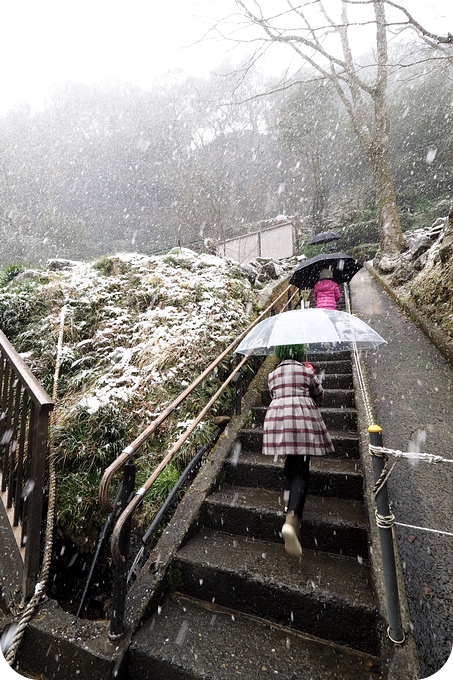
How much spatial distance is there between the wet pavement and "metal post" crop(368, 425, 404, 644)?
31 centimetres

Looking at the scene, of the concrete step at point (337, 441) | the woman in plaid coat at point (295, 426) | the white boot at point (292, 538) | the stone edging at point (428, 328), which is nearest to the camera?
the white boot at point (292, 538)

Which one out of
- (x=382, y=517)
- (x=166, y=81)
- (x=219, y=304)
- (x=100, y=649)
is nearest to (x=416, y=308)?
(x=219, y=304)

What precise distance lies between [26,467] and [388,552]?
8.87 ft

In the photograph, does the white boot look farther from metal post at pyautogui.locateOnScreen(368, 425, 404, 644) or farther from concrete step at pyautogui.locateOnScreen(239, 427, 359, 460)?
concrete step at pyautogui.locateOnScreen(239, 427, 359, 460)

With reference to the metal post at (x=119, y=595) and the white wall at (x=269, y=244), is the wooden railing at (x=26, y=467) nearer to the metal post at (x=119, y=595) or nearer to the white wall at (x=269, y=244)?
the metal post at (x=119, y=595)

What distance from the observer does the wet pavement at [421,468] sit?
2.10 m

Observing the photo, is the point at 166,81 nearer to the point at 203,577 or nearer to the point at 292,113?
the point at 292,113

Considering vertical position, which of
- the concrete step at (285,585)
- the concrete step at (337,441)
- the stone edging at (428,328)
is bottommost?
the concrete step at (285,585)

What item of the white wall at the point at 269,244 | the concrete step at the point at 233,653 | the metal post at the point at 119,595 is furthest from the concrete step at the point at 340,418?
the white wall at the point at 269,244

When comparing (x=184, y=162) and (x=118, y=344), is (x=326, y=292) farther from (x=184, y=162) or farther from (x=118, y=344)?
(x=184, y=162)

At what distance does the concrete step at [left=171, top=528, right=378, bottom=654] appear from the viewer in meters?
2.04

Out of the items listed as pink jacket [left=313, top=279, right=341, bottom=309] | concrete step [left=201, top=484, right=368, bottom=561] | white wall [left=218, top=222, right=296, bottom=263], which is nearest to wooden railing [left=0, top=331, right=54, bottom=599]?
concrete step [left=201, top=484, right=368, bottom=561]

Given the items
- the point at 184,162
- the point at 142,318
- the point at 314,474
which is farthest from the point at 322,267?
the point at 184,162

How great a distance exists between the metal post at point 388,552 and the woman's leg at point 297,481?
0.67m
